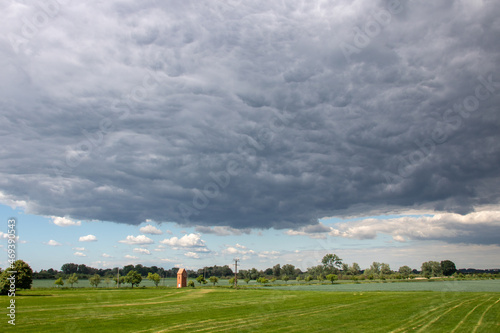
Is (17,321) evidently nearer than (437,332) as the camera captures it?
No

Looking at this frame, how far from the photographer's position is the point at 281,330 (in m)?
23.9

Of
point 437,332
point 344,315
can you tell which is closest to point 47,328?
point 344,315

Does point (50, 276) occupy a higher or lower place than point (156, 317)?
lower

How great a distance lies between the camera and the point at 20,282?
6612 cm

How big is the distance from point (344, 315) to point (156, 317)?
1720cm

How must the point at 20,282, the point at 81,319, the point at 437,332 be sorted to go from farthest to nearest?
the point at 20,282 → the point at 81,319 → the point at 437,332

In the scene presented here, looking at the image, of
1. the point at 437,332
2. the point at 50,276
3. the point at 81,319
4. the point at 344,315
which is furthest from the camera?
the point at 50,276

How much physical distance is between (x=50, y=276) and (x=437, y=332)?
212 m

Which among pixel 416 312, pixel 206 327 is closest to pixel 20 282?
pixel 206 327

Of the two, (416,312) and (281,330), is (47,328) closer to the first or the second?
(281,330)

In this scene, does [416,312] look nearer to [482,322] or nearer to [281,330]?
[482,322]

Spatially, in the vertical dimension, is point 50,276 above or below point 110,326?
below

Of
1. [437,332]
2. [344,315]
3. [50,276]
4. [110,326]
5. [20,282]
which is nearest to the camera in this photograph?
[437,332]

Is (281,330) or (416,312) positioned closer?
(281,330)
